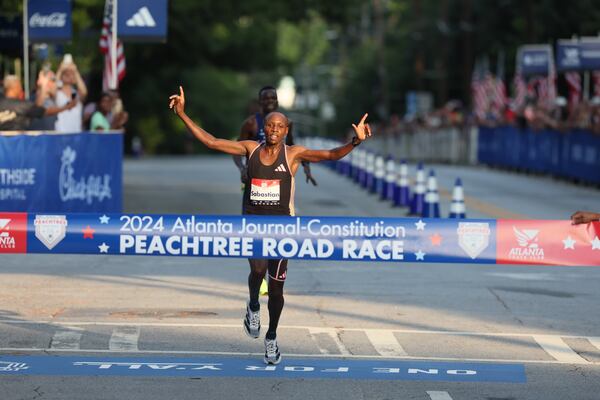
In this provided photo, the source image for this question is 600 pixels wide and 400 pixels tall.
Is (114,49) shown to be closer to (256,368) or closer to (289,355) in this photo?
(289,355)

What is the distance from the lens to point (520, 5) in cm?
7794

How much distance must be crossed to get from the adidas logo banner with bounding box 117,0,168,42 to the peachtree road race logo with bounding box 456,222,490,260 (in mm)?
13717

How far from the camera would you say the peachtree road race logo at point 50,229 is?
11430 mm

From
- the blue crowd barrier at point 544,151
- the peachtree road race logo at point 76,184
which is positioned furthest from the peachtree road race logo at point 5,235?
the blue crowd barrier at point 544,151

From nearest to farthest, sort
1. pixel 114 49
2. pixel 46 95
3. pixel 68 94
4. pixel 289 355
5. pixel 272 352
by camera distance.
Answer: pixel 272 352 → pixel 289 355 → pixel 46 95 → pixel 114 49 → pixel 68 94

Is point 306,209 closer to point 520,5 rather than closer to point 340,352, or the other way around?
point 340,352

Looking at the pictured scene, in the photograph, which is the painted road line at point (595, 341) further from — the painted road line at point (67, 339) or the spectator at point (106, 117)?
the spectator at point (106, 117)

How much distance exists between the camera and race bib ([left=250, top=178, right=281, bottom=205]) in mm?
11445

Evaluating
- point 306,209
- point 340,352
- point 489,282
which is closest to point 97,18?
point 306,209

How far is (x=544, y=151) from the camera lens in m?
42.9

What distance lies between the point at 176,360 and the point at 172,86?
244 ft

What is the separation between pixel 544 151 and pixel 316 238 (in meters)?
32.3

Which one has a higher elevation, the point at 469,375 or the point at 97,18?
the point at 97,18

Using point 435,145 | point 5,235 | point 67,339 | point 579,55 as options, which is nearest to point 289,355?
point 67,339
